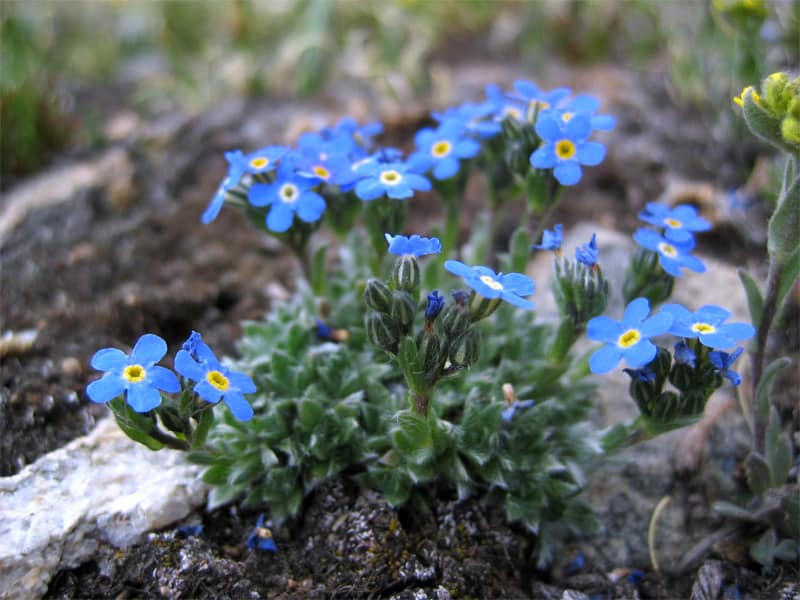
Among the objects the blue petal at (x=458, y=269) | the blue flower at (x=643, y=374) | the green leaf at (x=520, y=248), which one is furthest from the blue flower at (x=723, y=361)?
the green leaf at (x=520, y=248)

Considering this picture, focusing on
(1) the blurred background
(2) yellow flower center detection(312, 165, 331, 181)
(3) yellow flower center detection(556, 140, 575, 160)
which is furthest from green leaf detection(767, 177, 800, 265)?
(1) the blurred background

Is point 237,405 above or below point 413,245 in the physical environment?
below

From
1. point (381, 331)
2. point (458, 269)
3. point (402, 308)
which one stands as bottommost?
point (381, 331)

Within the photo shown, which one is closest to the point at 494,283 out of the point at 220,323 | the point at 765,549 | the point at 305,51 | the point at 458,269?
the point at 458,269

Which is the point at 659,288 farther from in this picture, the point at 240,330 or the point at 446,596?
the point at 240,330

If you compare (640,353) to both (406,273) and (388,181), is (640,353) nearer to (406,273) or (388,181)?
(406,273)

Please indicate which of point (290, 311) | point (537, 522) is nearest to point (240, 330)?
point (290, 311)
